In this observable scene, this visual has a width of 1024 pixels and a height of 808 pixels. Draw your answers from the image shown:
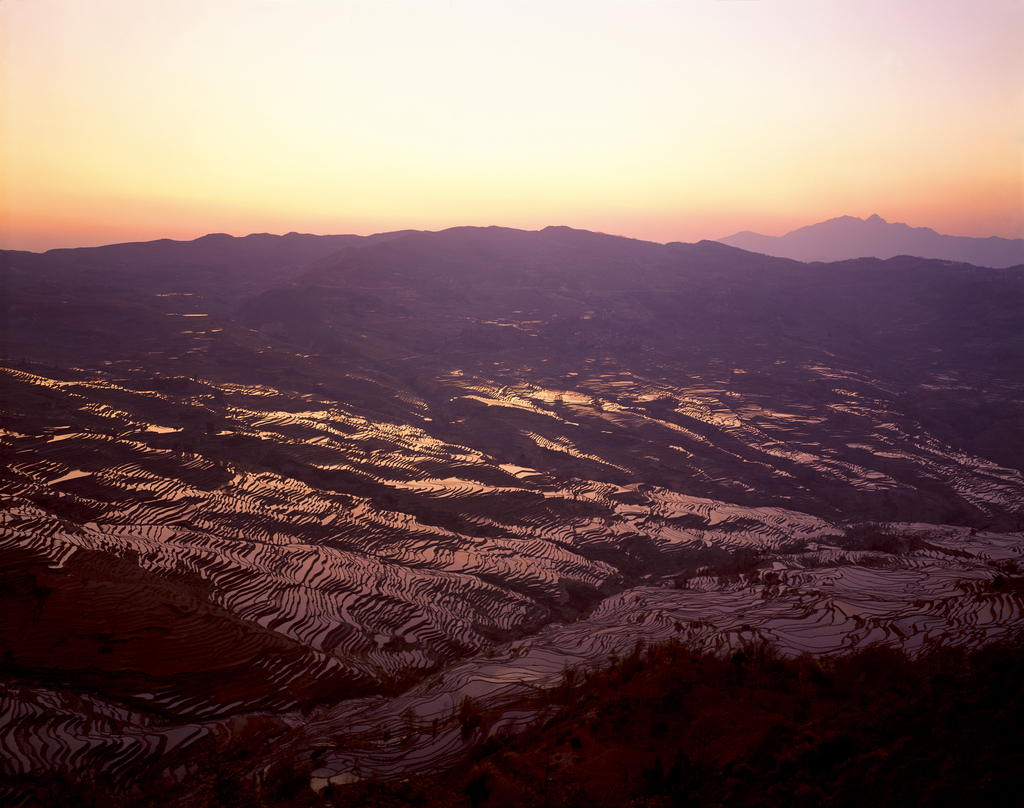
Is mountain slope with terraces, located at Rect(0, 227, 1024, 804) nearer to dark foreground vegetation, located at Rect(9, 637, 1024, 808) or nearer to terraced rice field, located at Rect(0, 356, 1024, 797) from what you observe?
terraced rice field, located at Rect(0, 356, 1024, 797)

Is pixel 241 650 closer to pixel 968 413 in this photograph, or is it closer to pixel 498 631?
pixel 498 631

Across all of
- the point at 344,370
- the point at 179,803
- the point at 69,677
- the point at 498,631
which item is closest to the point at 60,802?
the point at 179,803

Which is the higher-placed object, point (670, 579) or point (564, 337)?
point (564, 337)

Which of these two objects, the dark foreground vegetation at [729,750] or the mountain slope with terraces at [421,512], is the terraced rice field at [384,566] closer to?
the mountain slope with terraces at [421,512]

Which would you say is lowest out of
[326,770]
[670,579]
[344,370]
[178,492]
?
[670,579]

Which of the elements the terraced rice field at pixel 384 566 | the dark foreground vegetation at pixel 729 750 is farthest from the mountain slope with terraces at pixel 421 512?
the dark foreground vegetation at pixel 729 750

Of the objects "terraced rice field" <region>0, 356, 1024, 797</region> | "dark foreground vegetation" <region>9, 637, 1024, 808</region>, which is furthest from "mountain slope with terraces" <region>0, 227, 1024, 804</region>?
"dark foreground vegetation" <region>9, 637, 1024, 808</region>
